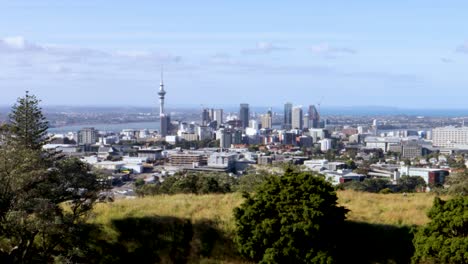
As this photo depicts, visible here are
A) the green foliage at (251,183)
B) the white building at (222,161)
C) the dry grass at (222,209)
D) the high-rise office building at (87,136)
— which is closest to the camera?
the dry grass at (222,209)

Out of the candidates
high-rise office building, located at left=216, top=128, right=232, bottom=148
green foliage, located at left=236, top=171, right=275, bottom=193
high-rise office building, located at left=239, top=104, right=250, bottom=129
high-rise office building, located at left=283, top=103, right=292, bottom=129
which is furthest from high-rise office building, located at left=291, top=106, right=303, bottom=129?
green foliage, located at left=236, top=171, right=275, bottom=193

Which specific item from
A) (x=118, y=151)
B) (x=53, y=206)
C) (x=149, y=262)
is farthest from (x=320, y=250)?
(x=118, y=151)

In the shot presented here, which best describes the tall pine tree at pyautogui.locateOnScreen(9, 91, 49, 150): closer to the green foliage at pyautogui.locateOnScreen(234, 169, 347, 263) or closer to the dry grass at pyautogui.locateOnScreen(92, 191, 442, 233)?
the dry grass at pyautogui.locateOnScreen(92, 191, 442, 233)

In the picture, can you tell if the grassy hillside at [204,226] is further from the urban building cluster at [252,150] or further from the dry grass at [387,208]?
the urban building cluster at [252,150]

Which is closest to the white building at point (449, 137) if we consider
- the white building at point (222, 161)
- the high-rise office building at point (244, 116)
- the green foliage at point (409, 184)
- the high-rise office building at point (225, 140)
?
the high-rise office building at point (225, 140)

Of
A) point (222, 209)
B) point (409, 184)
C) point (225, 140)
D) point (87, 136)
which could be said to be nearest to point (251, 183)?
point (222, 209)

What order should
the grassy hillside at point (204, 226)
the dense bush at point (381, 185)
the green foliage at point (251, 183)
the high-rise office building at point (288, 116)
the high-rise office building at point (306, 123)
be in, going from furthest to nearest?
the high-rise office building at point (288, 116) → the high-rise office building at point (306, 123) → the dense bush at point (381, 185) → the green foliage at point (251, 183) → the grassy hillside at point (204, 226)
